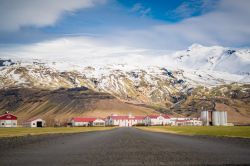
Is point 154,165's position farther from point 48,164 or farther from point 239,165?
point 48,164

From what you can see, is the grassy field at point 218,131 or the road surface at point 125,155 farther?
the grassy field at point 218,131

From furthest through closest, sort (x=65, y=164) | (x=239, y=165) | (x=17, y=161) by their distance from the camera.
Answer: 1. (x=17, y=161)
2. (x=65, y=164)
3. (x=239, y=165)

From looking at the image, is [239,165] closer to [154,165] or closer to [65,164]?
[154,165]

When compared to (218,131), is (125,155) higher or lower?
higher

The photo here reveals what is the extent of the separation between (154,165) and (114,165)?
7.67 feet

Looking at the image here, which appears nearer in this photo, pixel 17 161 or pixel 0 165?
pixel 0 165

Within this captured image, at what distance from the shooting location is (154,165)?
70.7ft

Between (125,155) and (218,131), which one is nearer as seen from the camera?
(125,155)

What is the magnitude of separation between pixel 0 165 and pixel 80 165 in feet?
15.3

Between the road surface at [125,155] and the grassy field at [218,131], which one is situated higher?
the road surface at [125,155]

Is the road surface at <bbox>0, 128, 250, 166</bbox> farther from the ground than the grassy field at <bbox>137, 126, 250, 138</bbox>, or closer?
farther from the ground

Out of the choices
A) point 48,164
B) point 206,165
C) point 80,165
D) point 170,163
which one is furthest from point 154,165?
point 48,164

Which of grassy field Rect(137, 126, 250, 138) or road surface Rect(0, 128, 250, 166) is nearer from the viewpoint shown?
road surface Rect(0, 128, 250, 166)

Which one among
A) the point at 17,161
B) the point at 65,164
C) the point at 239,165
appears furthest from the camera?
the point at 17,161
